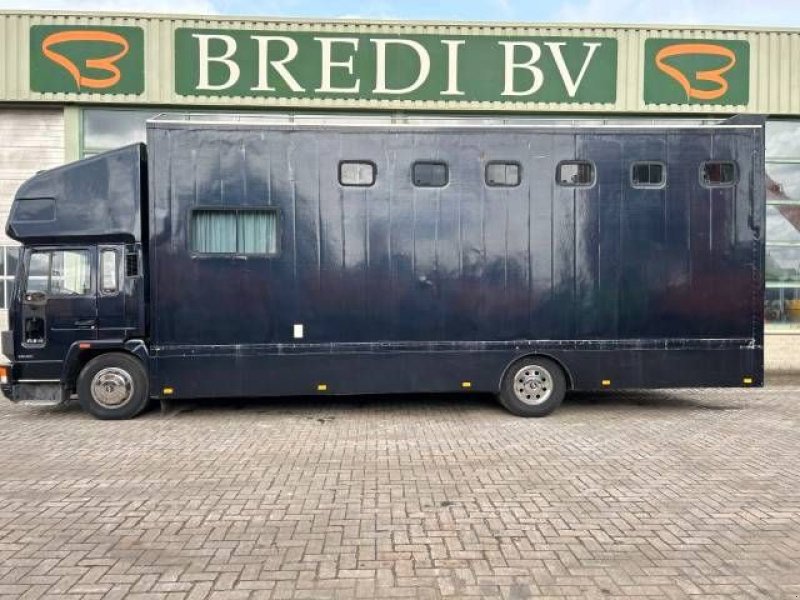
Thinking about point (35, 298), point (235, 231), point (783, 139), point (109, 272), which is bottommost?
point (35, 298)

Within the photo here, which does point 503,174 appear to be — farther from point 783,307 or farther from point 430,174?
point 783,307

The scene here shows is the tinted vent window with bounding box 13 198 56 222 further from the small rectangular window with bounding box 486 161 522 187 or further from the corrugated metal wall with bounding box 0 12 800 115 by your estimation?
the small rectangular window with bounding box 486 161 522 187

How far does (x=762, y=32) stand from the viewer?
12641mm

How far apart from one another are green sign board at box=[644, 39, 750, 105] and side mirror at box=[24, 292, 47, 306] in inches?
458

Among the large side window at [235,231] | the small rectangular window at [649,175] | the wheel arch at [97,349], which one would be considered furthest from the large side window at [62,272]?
the small rectangular window at [649,175]

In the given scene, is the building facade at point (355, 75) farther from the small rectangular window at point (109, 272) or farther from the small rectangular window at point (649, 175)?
the small rectangular window at point (109, 272)

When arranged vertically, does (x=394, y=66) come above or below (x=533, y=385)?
above

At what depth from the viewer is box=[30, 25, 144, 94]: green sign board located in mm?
11922

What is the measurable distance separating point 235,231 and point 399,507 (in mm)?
4386

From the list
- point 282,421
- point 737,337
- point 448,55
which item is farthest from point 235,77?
point 737,337

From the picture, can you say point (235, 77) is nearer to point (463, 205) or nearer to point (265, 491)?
point (463, 205)

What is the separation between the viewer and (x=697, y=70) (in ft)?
41.5

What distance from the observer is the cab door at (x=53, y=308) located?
7.70m

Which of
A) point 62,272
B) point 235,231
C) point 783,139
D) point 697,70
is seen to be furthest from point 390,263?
point 783,139
